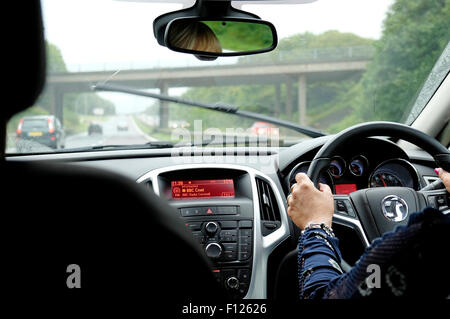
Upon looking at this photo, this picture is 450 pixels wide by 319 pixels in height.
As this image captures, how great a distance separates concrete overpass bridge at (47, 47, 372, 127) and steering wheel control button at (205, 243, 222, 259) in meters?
1.45

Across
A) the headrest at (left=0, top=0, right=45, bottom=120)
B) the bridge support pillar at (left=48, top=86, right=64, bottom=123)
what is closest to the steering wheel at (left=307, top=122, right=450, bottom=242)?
the headrest at (left=0, top=0, right=45, bottom=120)

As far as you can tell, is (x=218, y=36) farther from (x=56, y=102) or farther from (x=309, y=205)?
(x=56, y=102)

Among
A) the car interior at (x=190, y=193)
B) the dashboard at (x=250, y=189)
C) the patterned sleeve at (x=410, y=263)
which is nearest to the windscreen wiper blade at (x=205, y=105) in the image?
the car interior at (x=190, y=193)

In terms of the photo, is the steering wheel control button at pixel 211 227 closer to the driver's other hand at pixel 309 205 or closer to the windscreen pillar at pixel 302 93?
the driver's other hand at pixel 309 205

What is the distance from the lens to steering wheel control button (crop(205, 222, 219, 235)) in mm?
3467

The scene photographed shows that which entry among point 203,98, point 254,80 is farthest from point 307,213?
point 254,80

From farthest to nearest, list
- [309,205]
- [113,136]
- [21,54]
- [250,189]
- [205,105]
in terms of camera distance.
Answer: [113,136], [205,105], [250,189], [309,205], [21,54]

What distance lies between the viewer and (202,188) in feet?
12.1

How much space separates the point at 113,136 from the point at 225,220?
168cm

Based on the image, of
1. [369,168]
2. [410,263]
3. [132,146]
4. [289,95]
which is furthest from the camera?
[289,95]

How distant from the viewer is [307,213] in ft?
7.51

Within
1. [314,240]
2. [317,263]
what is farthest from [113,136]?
[317,263]

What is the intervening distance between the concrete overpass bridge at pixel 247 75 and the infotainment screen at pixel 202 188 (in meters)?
0.90

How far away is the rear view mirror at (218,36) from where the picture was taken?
2.84 m
